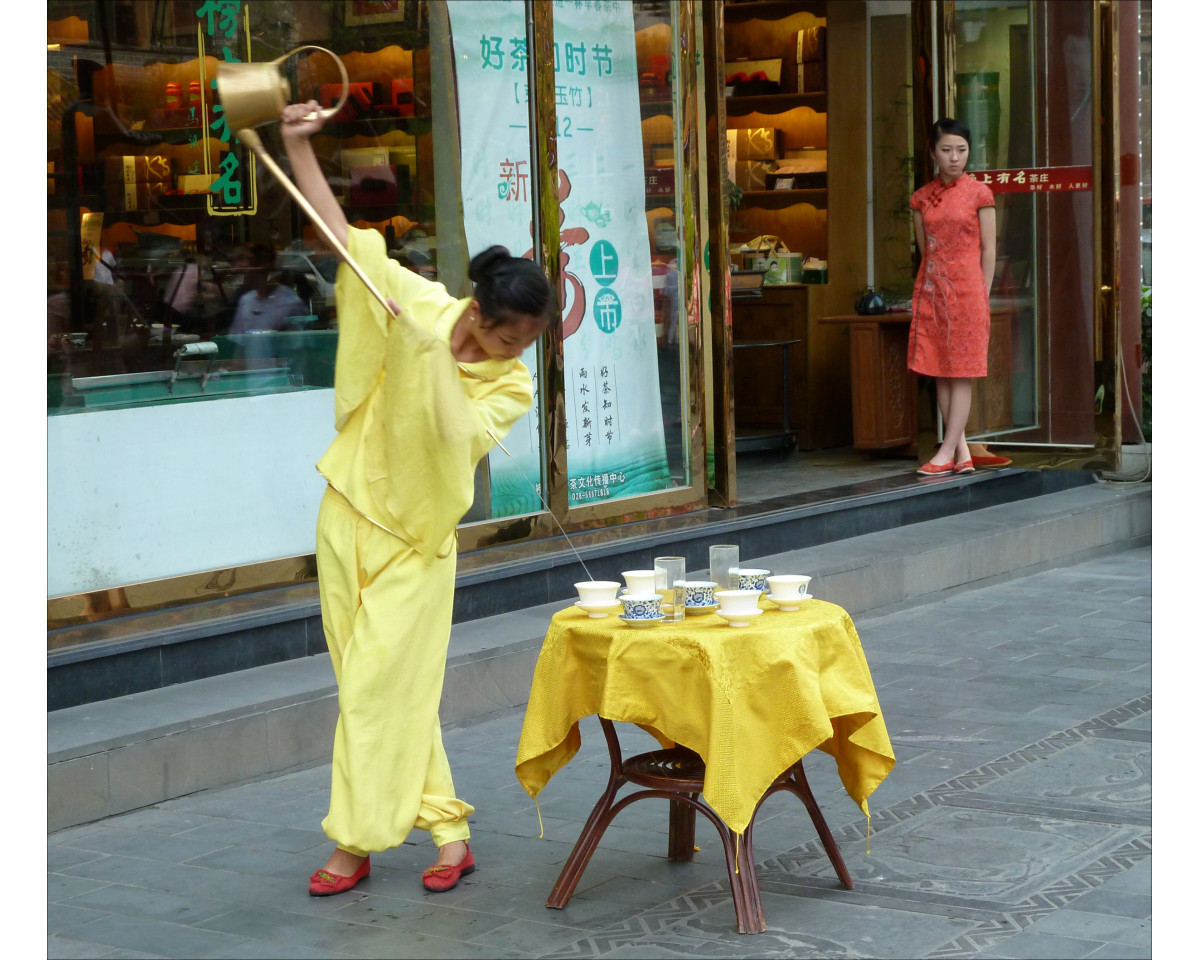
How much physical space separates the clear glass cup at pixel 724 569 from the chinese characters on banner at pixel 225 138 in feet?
11.1

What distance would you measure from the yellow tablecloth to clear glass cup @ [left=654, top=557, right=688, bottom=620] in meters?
0.04

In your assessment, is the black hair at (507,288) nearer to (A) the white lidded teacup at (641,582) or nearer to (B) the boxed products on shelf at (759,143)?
(A) the white lidded teacup at (641,582)

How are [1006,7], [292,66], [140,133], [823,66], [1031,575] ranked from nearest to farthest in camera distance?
[140,133], [292,66], [1031,575], [1006,7], [823,66]

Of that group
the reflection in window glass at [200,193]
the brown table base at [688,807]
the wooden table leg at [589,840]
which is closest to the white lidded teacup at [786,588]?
the brown table base at [688,807]

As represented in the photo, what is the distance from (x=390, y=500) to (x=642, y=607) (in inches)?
28.6

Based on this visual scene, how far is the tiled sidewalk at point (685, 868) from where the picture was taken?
420 cm

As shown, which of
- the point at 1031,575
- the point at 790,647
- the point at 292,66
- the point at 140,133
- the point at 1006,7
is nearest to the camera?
the point at 790,647

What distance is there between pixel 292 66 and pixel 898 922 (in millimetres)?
4728

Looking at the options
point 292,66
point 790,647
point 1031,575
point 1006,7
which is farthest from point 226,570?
point 1006,7

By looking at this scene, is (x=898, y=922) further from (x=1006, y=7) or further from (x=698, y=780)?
(x=1006, y=7)

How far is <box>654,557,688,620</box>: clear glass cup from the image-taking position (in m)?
4.45

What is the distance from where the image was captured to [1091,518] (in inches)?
412

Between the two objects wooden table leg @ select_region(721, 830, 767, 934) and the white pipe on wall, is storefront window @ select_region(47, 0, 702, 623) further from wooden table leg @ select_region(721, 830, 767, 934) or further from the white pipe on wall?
wooden table leg @ select_region(721, 830, 767, 934)

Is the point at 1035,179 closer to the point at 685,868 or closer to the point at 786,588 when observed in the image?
the point at 786,588
